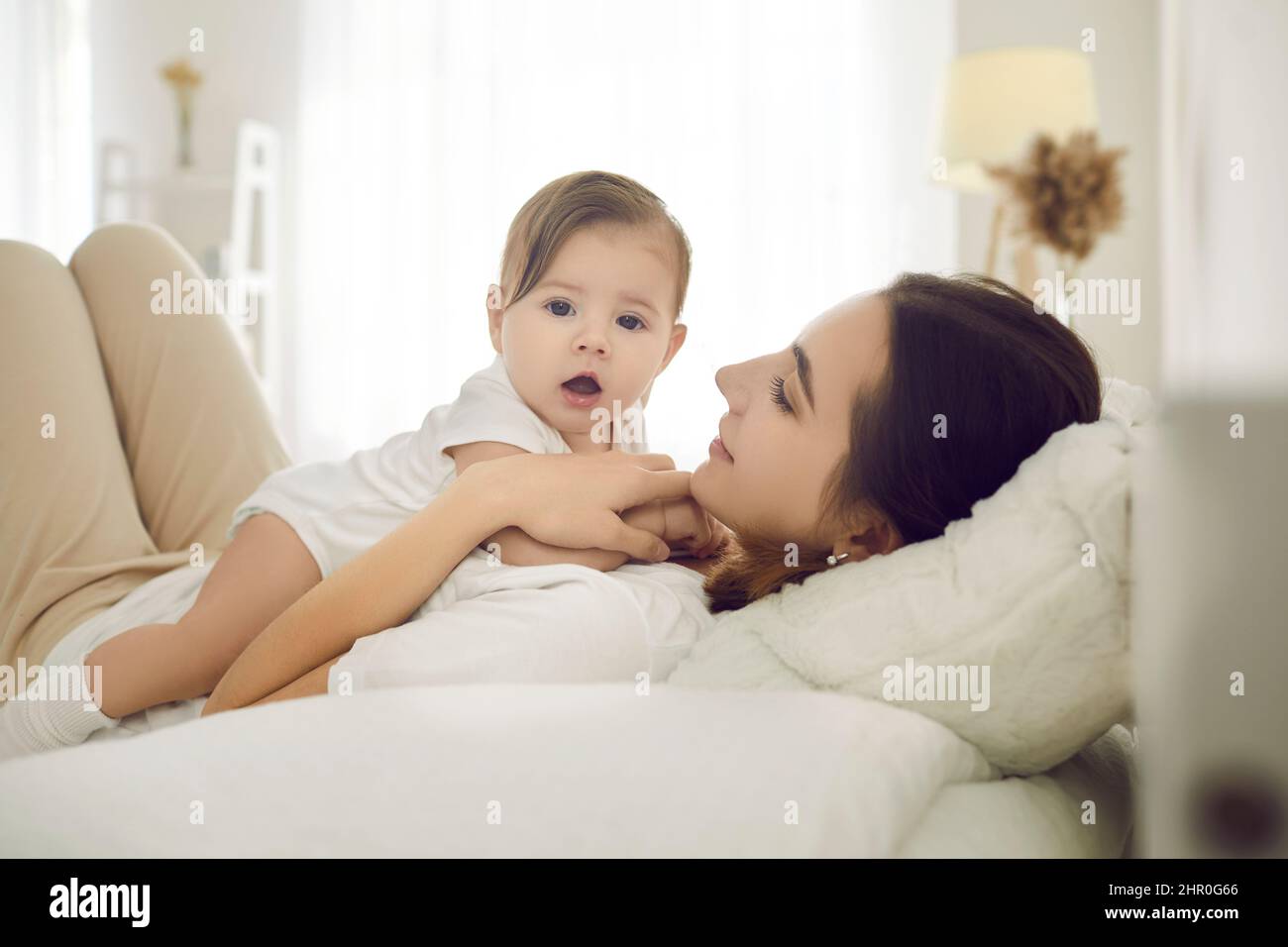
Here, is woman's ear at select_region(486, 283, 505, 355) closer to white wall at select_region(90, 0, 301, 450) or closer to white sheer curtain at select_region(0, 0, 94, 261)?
white wall at select_region(90, 0, 301, 450)

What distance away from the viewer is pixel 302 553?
3.82ft

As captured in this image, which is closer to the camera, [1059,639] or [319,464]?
[1059,639]

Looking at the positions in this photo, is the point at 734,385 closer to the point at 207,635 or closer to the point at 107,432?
the point at 207,635

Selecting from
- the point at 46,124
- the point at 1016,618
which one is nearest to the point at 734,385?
the point at 1016,618

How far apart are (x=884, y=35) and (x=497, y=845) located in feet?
15.0

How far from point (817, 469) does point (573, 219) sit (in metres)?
0.47

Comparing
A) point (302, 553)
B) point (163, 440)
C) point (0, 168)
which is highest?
point (0, 168)

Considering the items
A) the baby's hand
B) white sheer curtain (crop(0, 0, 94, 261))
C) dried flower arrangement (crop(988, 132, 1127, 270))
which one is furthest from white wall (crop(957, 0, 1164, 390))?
white sheer curtain (crop(0, 0, 94, 261))

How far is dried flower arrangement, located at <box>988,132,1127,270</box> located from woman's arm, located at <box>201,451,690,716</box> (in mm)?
2180

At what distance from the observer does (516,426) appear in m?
1.20
